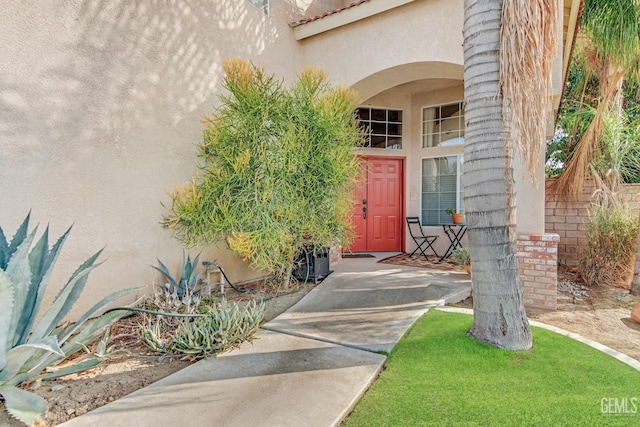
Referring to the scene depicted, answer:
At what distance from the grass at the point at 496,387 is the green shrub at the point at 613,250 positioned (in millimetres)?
3910

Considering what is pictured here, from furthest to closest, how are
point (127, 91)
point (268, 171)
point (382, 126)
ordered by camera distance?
1. point (382, 126)
2. point (268, 171)
3. point (127, 91)

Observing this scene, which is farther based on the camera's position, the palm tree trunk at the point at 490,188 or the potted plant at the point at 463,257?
the potted plant at the point at 463,257

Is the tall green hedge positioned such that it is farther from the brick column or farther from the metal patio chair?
the metal patio chair

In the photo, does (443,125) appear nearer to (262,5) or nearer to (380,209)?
(380,209)

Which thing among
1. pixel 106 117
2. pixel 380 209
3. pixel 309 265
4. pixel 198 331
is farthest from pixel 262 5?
pixel 198 331

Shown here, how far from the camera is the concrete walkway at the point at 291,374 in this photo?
204 centimetres

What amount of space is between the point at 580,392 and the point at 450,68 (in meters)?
4.75

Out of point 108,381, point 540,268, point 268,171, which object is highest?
point 268,171

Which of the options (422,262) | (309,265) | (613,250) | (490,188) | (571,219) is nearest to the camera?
(490,188)

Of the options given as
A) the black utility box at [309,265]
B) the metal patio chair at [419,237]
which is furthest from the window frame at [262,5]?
the metal patio chair at [419,237]

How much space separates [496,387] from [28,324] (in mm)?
3337

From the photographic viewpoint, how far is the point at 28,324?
234 cm

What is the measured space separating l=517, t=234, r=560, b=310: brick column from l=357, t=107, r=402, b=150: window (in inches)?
179

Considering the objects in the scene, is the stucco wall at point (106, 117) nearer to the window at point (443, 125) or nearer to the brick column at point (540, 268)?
the brick column at point (540, 268)
